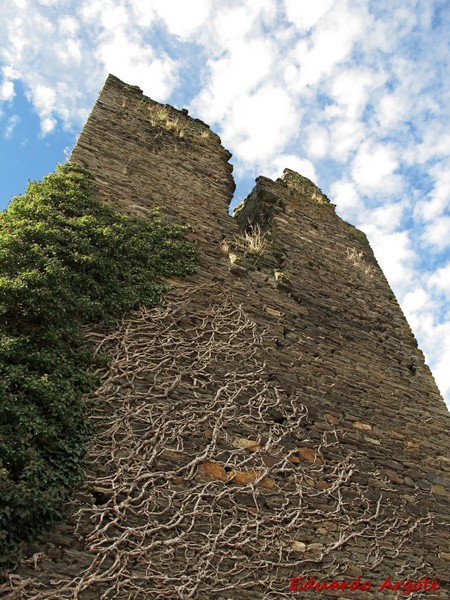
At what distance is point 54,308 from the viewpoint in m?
3.58

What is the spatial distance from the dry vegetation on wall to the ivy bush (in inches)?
7.8

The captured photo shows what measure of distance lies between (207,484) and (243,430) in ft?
2.07

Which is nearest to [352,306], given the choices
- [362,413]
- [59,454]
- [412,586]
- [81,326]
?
[362,413]

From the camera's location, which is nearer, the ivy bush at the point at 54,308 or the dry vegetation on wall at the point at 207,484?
the ivy bush at the point at 54,308

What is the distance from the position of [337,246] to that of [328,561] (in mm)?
4993

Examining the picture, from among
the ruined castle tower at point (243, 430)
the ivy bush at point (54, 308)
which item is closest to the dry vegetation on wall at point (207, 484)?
the ruined castle tower at point (243, 430)

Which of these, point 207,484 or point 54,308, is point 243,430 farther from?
point 54,308

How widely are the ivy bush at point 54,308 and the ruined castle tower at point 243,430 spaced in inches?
7.0

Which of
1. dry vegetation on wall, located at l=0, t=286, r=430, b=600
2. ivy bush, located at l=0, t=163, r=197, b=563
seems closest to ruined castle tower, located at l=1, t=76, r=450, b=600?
dry vegetation on wall, located at l=0, t=286, r=430, b=600

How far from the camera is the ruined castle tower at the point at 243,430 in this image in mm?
3076

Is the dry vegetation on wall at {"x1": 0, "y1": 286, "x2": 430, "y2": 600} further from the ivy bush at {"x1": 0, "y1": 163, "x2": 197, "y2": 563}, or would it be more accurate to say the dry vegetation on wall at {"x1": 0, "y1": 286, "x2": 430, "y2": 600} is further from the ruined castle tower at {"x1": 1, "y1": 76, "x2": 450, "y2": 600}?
the ivy bush at {"x1": 0, "y1": 163, "x2": 197, "y2": 563}

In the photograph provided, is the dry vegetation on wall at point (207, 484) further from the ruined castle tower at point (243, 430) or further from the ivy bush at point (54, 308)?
A: the ivy bush at point (54, 308)

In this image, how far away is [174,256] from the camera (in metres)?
5.14

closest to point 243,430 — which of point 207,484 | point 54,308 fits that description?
point 207,484
